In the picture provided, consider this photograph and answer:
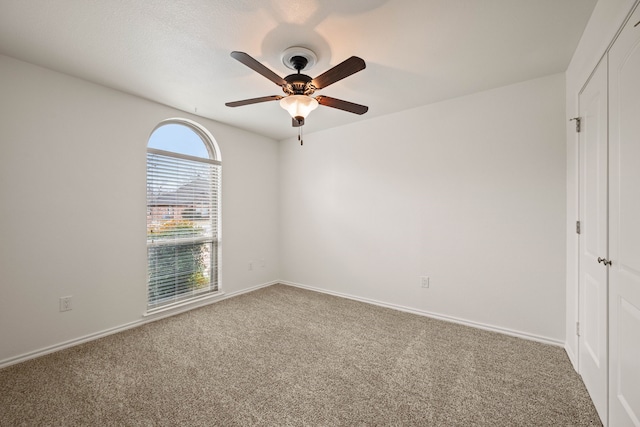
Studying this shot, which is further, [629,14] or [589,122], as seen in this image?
[589,122]

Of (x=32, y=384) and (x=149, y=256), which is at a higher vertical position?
(x=149, y=256)

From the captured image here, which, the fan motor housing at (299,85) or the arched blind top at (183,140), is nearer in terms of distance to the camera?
the fan motor housing at (299,85)

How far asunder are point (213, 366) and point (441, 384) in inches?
66.4

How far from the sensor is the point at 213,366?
6.76 feet

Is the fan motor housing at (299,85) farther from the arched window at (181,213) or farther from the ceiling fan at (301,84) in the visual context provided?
the arched window at (181,213)

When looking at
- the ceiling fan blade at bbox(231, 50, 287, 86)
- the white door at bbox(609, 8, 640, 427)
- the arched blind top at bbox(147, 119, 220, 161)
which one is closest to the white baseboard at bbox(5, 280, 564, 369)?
the white door at bbox(609, 8, 640, 427)

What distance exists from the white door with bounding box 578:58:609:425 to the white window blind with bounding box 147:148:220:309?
367 centimetres

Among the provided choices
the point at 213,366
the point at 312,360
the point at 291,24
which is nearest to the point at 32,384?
the point at 213,366

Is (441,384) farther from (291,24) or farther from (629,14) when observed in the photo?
(291,24)

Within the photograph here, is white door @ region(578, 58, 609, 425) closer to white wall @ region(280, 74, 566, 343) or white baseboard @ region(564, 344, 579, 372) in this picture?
white baseboard @ region(564, 344, 579, 372)

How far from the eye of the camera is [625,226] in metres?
1.27

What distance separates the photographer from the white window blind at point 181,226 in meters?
3.02

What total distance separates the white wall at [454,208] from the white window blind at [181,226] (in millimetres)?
1435

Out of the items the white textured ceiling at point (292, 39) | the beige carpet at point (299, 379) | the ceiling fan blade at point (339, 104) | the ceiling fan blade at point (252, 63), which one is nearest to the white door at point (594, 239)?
the beige carpet at point (299, 379)
